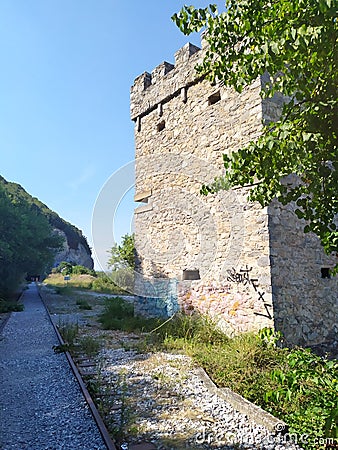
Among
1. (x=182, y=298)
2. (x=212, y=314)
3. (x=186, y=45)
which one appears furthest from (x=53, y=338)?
(x=186, y=45)

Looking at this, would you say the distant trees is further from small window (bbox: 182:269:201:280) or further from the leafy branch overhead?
the leafy branch overhead

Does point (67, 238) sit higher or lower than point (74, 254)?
higher

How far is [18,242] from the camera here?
15445 millimetres

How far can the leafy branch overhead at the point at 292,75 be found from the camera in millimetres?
1787

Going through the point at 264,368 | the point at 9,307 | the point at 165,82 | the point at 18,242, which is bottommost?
the point at 9,307

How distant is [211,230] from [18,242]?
39.6ft

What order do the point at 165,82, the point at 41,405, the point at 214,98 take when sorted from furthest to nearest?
the point at 165,82
the point at 214,98
the point at 41,405

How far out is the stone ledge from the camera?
2975 mm

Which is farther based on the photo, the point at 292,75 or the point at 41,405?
the point at 41,405

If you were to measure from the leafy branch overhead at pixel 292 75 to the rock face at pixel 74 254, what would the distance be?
4880 centimetres

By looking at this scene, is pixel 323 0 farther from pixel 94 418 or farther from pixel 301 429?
pixel 94 418

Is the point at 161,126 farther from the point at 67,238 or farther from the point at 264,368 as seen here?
the point at 67,238

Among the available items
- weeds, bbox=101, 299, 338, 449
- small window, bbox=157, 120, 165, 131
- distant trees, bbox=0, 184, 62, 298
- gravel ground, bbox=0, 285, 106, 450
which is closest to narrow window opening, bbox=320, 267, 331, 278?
weeds, bbox=101, 299, 338, 449

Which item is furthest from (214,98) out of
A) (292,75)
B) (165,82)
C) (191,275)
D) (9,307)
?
(9,307)
